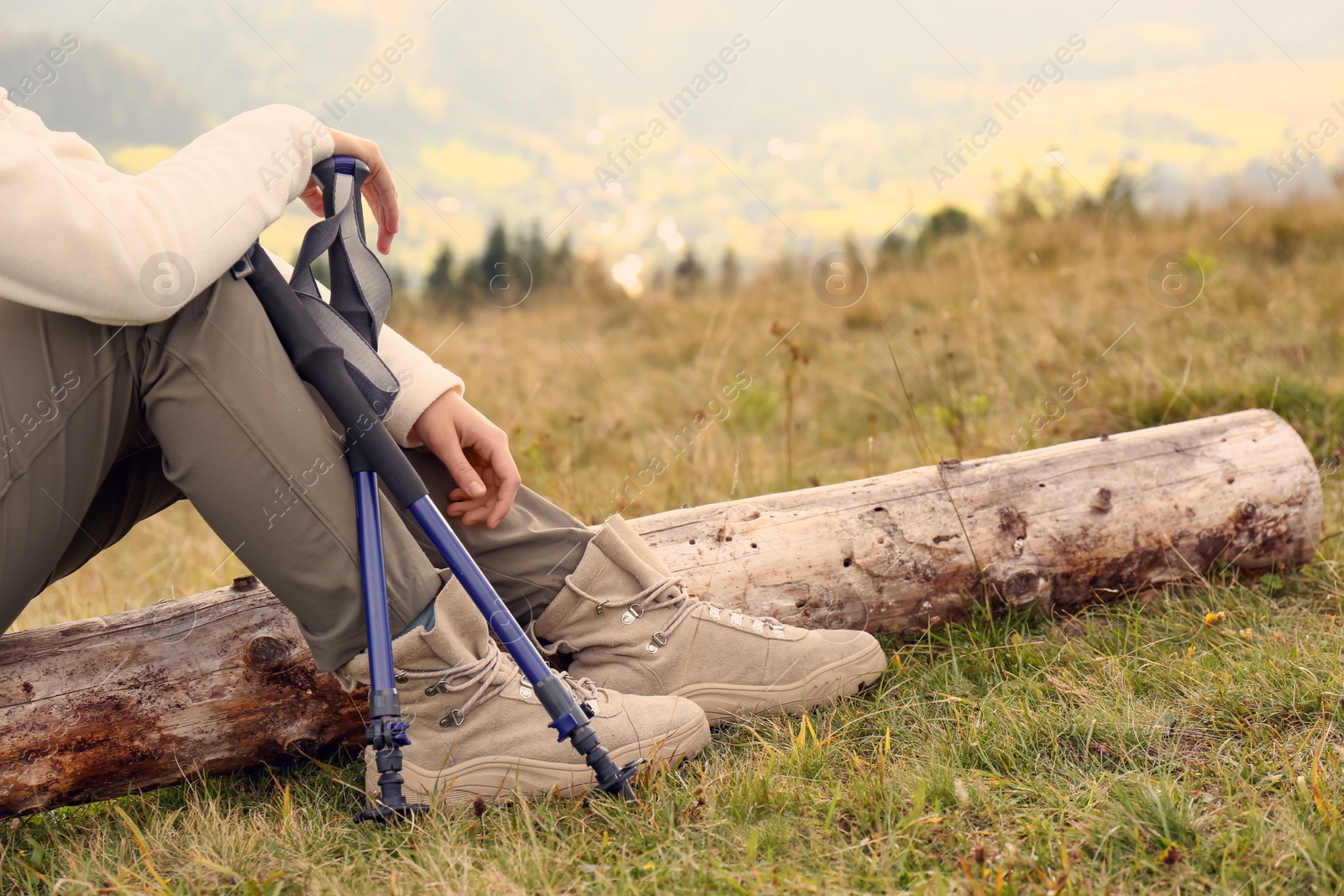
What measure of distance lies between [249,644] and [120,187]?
0.86 m

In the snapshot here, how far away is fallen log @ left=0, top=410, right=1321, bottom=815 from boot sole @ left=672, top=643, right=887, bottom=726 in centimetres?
23

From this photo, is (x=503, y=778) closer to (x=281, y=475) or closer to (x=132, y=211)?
(x=281, y=475)

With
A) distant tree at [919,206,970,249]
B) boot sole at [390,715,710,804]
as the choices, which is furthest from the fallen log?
distant tree at [919,206,970,249]

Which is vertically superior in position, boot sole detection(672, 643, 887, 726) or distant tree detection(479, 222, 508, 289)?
boot sole detection(672, 643, 887, 726)

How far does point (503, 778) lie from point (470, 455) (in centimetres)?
55

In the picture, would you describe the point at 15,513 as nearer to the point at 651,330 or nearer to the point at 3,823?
the point at 3,823

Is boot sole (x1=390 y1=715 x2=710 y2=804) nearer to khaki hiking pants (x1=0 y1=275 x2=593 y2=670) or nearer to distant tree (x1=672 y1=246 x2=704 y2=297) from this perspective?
khaki hiking pants (x1=0 y1=275 x2=593 y2=670)

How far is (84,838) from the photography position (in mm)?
1612

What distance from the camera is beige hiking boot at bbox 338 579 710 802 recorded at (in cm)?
151

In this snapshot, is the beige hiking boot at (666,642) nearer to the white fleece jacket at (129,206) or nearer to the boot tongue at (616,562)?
the boot tongue at (616,562)

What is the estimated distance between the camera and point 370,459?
1.43 m

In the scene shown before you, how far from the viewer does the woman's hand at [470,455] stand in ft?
5.32

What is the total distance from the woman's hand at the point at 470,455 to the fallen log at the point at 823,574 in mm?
424

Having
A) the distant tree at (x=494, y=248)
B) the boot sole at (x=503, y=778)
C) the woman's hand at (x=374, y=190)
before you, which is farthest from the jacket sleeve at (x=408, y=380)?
the distant tree at (x=494, y=248)
